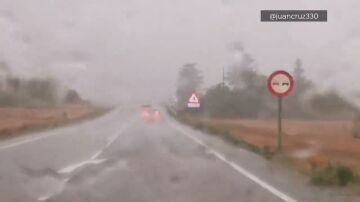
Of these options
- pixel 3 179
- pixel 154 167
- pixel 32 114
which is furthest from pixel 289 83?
pixel 32 114

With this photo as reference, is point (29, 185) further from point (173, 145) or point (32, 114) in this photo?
point (32, 114)

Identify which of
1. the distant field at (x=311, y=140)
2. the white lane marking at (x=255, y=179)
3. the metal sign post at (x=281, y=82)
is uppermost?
the metal sign post at (x=281, y=82)

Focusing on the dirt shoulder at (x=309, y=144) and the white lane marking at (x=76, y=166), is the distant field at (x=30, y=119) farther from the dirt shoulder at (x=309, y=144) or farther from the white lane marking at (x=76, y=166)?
the white lane marking at (x=76, y=166)

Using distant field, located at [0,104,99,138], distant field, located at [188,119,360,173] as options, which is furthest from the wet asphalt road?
distant field, located at [0,104,99,138]

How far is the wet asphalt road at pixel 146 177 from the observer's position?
Result: 38.5 feet

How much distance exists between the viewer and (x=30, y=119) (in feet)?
140

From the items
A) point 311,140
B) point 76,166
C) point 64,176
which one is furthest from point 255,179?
point 311,140

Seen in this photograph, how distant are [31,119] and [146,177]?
2907 cm

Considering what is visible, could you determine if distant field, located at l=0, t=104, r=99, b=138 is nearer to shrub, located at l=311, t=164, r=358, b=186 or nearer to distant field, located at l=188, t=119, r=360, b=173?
distant field, located at l=188, t=119, r=360, b=173

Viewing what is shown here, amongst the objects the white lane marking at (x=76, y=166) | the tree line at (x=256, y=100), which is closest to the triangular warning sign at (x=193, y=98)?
the tree line at (x=256, y=100)

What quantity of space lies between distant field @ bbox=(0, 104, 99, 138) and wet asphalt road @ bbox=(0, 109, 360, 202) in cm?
1121

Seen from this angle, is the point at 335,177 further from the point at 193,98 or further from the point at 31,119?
the point at 31,119

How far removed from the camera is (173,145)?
26.3 metres

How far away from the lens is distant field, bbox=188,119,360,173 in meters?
20.8
